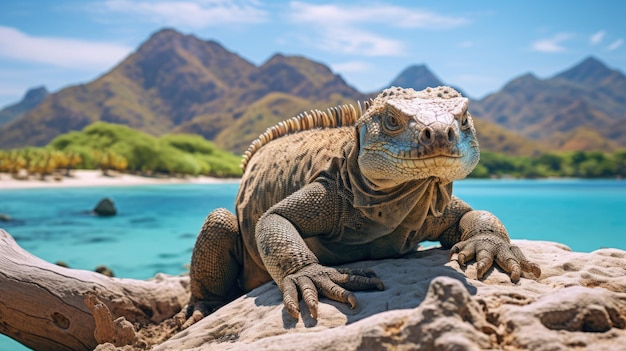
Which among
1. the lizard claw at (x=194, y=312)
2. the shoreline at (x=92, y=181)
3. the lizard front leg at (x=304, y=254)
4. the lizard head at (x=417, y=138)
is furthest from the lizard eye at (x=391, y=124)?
the shoreline at (x=92, y=181)

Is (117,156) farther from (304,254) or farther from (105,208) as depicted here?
(304,254)

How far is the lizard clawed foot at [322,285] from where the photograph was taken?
3.39 meters

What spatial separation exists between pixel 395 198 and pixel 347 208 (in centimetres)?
Result: 45

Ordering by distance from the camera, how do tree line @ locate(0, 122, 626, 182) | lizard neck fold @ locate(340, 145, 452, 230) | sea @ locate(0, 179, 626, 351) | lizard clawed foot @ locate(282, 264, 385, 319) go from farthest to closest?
tree line @ locate(0, 122, 626, 182) < sea @ locate(0, 179, 626, 351) < lizard neck fold @ locate(340, 145, 452, 230) < lizard clawed foot @ locate(282, 264, 385, 319)

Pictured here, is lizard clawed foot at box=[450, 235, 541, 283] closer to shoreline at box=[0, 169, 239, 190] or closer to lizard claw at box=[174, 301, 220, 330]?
lizard claw at box=[174, 301, 220, 330]

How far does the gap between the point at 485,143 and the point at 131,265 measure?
114 meters

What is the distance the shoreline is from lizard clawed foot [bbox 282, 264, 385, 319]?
120 ft

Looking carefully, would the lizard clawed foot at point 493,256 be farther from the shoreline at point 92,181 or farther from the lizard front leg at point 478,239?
the shoreline at point 92,181

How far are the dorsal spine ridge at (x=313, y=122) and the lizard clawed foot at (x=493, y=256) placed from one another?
133 centimetres

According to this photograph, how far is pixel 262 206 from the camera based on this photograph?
520cm

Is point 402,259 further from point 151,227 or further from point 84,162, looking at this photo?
point 84,162

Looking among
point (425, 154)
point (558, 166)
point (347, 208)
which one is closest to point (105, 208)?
point (347, 208)

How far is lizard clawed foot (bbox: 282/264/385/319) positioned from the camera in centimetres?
339

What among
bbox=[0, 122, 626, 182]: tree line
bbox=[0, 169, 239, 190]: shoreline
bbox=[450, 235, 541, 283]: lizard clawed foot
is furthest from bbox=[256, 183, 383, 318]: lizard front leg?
bbox=[0, 122, 626, 182]: tree line
